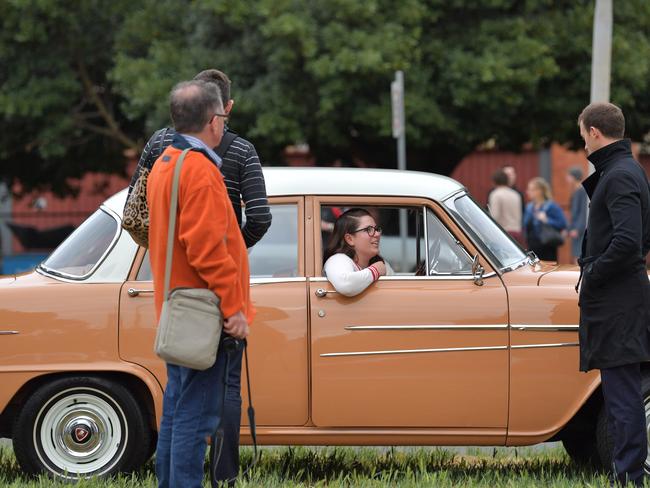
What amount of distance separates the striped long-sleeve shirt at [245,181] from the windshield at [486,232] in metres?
1.17

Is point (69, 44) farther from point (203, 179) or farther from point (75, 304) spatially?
point (203, 179)

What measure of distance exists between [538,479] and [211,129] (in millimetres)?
2683

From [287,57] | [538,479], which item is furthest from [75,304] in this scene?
[287,57]

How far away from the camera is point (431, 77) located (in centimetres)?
1738

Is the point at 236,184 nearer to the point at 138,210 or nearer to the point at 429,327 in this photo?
the point at 138,210

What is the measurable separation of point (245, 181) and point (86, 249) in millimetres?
1171

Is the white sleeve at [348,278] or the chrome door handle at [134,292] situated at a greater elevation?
the white sleeve at [348,278]

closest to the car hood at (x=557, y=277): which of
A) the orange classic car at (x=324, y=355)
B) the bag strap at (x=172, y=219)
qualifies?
the orange classic car at (x=324, y=355)

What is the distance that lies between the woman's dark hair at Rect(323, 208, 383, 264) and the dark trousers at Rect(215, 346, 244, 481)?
1.11 m

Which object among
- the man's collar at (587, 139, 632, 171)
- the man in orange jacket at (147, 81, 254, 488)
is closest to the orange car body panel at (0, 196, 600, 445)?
the man's collar at (587, 139, 632, 171)

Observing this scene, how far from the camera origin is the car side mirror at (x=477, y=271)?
19.9ft

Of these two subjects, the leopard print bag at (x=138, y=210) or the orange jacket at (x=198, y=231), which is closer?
the orange jacket at (x=198, y=231)

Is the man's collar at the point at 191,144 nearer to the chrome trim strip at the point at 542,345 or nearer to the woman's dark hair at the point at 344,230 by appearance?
the woman's dark hair at the point at 344,230

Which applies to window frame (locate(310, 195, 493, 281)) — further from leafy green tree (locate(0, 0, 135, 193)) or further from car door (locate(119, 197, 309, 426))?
leafy green tree (locate(0, 0, 135, 193))
